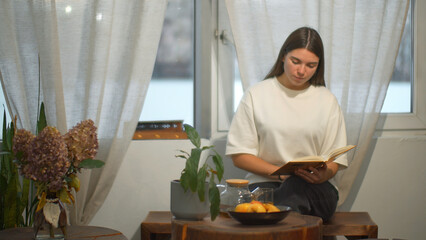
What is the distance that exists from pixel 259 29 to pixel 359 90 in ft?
2.04

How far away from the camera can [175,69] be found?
9.89 ft

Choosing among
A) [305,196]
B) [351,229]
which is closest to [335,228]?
[351,229]

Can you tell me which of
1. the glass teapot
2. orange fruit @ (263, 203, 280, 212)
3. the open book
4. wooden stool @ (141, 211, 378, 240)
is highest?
the open book

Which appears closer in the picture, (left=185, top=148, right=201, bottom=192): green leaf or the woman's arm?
(left=185, top=148, right=201, bottom=192): green leaf

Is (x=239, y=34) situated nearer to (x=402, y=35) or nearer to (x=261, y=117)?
(x=261, y=117)

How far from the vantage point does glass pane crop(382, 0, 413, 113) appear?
9.98 ft

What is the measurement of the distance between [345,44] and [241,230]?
1.49 meters

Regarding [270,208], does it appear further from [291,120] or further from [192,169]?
[291,120]

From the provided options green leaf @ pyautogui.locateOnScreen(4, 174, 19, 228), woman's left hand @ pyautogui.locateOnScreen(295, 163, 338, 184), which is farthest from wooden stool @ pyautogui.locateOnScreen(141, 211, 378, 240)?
green leaf @ pyautogui.locateOnScreen(4, 174, 19, 228)

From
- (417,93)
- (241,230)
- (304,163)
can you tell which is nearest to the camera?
(241,230)

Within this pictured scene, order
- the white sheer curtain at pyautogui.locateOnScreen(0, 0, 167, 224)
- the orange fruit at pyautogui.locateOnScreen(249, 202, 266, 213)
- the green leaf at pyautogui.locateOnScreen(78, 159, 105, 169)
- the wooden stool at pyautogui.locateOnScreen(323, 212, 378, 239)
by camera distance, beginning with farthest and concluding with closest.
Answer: the white sheer curtain at pyautogui.locateOnScreen(0, 0, 167, 224)
the wooden stool at pyautogui.locateOnScreen(323, 212, 378, 239)
the green leaf at pyautogui.locateOnScreen(78, 159, 105, 169)
the orange fruit at pyautogui.locateOnScreen(249, 202, 266, 213)

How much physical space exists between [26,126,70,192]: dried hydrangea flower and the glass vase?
0.36ft

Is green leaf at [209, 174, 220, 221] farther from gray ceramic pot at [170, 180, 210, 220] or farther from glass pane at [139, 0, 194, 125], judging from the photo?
glass pane at [139, 0, 194, 125]

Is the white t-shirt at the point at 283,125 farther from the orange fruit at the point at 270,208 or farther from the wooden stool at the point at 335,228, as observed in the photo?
the orange fruit at the point at 270,208
